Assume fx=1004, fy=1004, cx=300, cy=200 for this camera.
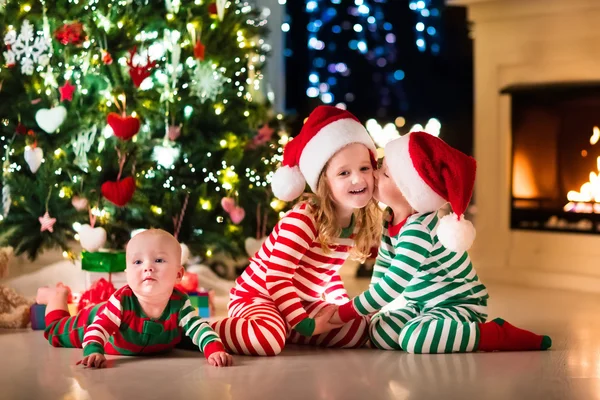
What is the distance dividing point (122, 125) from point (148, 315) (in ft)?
3.73

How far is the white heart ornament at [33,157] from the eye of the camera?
150 inches

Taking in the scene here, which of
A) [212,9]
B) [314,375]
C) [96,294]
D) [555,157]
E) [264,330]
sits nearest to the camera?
[314,375]

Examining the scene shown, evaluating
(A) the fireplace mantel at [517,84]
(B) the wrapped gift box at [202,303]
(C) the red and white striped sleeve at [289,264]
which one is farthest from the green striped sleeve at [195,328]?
(A) the fireplace mantel at [517,84]

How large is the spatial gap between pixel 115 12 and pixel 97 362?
172 cm

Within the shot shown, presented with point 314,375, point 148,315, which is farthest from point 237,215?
point 314,375

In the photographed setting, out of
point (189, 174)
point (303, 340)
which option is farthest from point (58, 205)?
point (303, 340)

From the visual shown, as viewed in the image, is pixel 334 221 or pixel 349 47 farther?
pixel 349 47

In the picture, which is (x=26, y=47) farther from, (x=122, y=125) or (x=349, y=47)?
(x=349, y=47)

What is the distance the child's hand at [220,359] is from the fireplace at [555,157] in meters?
2.47

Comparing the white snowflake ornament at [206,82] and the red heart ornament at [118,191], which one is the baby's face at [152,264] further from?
the white snowflake ornament at [206,82]

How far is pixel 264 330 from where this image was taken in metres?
2.77

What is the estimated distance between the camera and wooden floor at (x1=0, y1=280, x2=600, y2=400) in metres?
2.30

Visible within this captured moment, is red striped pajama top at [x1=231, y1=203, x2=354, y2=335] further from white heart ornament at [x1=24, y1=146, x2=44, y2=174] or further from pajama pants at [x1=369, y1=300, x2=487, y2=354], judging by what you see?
white heart ornament at [x1=24, y1=146, x2=44, y2=174]

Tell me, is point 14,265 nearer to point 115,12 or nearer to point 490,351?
point 115,12
